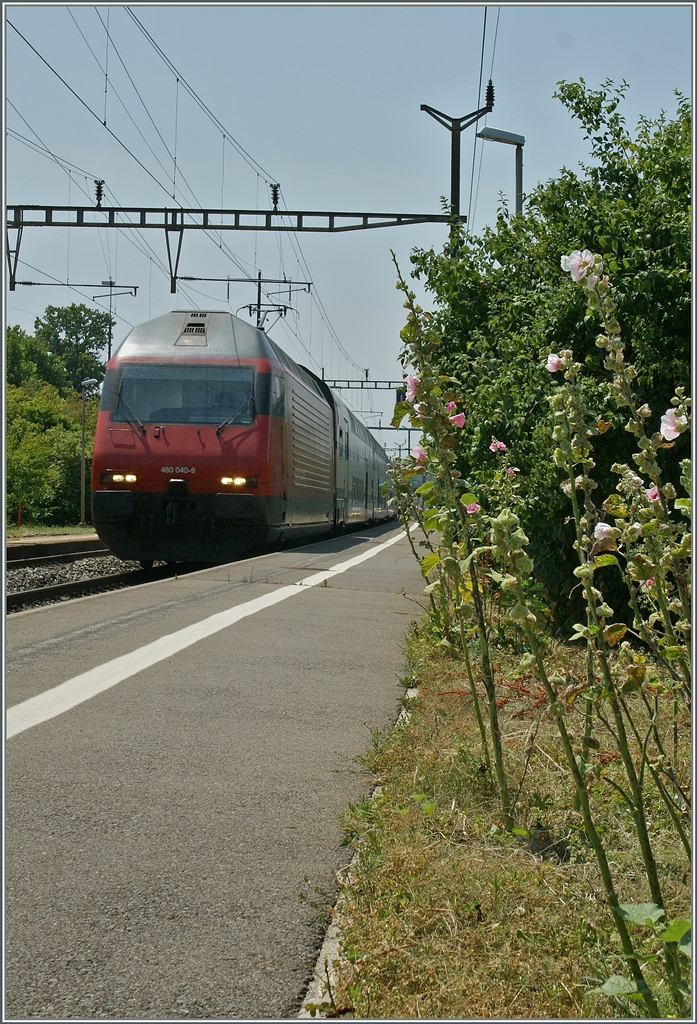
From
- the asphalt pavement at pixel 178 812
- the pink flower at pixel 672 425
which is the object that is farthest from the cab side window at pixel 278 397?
the pink flower at pixel 672 425

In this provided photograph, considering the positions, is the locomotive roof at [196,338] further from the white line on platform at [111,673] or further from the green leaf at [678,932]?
the green leaf at [678,932]

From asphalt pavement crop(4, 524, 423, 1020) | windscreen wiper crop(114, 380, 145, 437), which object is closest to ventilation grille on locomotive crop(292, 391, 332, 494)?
windscreen wiper crop(114, 380, 145, 437)

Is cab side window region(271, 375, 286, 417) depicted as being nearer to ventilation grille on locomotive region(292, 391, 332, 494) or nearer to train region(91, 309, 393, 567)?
train region(91, 309, 393, 567)

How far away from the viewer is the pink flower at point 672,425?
243cm

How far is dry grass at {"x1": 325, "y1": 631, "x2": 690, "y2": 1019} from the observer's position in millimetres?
2252

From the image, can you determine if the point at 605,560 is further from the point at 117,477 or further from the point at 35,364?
the point at 35,364

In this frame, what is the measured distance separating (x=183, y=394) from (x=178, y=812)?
11264 mm

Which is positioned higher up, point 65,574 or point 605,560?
point 605,560

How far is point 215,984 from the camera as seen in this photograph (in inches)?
89.2

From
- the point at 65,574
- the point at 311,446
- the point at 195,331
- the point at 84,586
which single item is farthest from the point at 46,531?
the point at 84,586

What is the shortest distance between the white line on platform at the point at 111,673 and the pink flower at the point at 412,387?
2.25m

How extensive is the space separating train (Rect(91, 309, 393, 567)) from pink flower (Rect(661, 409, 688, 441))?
11.6m

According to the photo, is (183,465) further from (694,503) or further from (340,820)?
(694,503)

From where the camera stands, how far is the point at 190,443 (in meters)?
14.0
